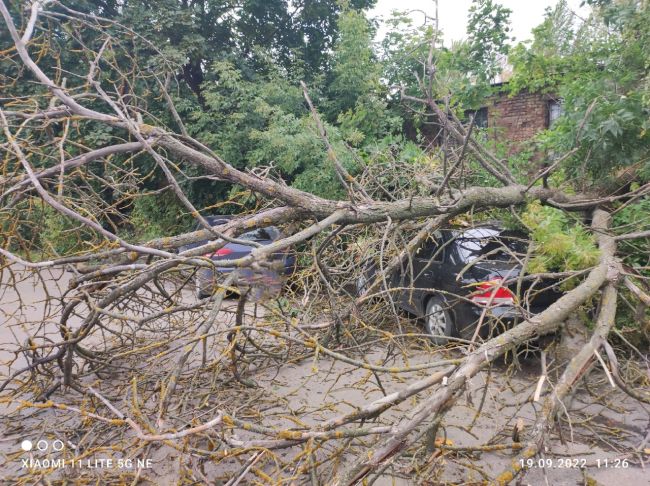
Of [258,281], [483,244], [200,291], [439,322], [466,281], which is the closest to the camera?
[258,281]

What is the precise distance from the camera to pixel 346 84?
9742 millimetres

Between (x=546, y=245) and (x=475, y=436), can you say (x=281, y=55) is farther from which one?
(x=475, y=436)

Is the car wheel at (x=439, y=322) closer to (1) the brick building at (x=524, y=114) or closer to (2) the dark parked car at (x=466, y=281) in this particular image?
(2) the dark parked car at (x=466, y=281)

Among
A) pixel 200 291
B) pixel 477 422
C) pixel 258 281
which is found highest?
pixel 258 281

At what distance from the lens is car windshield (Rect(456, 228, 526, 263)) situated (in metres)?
4.80

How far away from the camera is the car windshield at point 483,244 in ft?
15.8

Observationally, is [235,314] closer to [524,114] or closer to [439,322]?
[439,322]

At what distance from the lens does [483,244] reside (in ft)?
16.4

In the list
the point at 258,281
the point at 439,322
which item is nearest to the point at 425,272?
the point at 439,322

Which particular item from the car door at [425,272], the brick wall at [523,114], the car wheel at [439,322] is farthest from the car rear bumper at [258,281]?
the brick wall at [523,114]

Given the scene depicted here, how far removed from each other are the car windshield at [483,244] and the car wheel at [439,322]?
63cm

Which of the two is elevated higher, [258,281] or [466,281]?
[258,281]

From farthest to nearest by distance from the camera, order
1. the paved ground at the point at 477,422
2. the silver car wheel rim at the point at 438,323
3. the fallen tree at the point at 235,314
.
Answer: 1. the silver car wheel rim at the point at 438,323
2. the paved ground at the point at 477,422
3. the fallen tree at the point at 235,314

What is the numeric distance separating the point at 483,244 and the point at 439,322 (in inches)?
40.9
